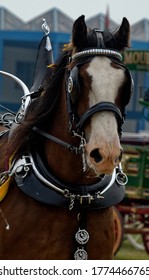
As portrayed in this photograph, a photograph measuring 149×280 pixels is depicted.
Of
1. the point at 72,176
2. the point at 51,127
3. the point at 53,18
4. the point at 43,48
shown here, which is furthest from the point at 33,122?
the point at 53,18

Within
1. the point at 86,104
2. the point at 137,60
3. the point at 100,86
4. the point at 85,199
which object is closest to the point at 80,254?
the point at 85,199

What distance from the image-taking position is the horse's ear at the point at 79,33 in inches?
170

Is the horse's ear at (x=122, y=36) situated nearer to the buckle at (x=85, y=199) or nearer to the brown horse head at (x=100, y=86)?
the brown horse head at (x=100, y=86)

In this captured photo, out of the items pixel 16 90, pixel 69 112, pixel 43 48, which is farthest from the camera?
pixel 16 90

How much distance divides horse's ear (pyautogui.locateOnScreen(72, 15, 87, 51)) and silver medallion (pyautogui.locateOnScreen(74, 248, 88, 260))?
1077 mm

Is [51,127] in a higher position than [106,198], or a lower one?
higher

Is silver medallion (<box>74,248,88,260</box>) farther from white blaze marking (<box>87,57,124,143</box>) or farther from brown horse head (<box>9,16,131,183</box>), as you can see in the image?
white blaze marking (<box>87,57,124,143</box>)

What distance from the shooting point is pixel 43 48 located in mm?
5809

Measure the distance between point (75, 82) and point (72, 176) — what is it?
0.60m

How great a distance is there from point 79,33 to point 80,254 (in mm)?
1177

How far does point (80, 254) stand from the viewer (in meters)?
4.53

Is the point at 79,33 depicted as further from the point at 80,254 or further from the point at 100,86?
the point at 80,254

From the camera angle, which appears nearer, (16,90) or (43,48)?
(43,48)
